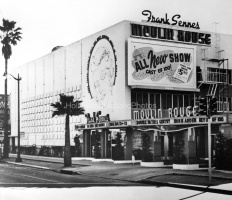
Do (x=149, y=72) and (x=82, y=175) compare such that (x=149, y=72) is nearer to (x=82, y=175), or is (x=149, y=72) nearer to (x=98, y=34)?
(x=98, y=34)

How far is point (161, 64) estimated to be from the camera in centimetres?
4641

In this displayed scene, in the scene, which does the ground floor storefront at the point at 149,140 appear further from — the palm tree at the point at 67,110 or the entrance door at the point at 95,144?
the palm tree at the point at 67,110

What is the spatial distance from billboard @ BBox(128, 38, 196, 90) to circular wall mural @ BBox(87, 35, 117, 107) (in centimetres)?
254

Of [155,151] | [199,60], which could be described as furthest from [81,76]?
[155,151]

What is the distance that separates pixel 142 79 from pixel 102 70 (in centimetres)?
556

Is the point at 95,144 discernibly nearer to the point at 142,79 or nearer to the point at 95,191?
the point at 142,79

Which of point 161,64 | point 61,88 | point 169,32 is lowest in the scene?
point 61,88

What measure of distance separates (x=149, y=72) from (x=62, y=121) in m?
19.5

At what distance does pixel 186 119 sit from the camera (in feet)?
114

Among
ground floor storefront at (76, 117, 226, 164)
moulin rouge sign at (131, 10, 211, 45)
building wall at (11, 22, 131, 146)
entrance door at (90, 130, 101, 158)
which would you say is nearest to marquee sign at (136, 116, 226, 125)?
ground floor storefront at (76, 117, 226, 164)

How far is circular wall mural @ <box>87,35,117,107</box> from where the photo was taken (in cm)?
4650

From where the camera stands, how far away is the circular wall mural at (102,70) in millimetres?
46500

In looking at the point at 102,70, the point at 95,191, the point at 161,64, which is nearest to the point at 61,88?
the point at 102,70

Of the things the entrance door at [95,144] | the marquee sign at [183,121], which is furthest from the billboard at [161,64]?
the entrance door at [95,144]
